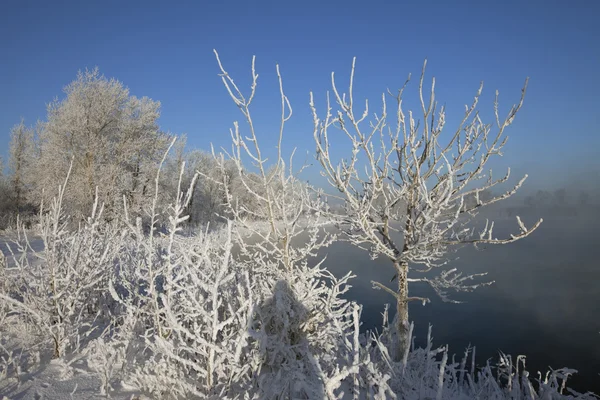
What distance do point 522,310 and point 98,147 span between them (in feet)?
66.2

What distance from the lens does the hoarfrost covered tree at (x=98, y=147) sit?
16328 mm

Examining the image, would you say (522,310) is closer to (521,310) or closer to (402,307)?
(521,310)

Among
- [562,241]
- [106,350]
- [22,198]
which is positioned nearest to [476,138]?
[106,350]

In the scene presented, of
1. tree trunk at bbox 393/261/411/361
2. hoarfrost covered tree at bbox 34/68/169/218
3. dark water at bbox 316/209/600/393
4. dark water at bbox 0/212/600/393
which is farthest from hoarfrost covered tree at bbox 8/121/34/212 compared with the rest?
tree trunk at bbox 393/261/411/361

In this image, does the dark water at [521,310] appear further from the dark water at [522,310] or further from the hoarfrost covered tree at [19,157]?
the hoarfrost covered tree at [19,157]

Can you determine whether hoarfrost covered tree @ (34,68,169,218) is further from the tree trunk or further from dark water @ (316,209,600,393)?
the tree trunk

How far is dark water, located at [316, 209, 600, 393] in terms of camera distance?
8430 mm

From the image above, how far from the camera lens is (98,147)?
1725cm

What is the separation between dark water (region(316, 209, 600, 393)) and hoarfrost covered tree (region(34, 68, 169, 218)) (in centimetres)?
1209

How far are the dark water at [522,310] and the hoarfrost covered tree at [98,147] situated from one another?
1209cm

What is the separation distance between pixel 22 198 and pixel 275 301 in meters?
30.0

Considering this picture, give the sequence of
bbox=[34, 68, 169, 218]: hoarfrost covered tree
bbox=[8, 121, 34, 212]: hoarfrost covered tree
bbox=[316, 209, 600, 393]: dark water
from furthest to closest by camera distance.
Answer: bbox=[8, 121, 34, 212]: hoarfrost covered tree
bbox=[34, 68, 169, 218]: hoarfrost covered tree
bbox=[316, 209, 600, 393]: dark water

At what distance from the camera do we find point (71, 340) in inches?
151

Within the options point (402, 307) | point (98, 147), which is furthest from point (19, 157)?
point (402, 307)
